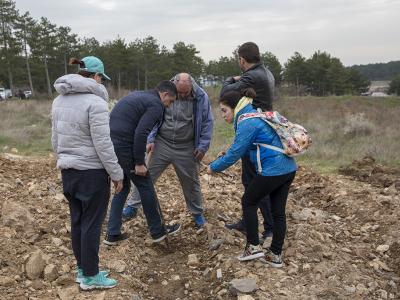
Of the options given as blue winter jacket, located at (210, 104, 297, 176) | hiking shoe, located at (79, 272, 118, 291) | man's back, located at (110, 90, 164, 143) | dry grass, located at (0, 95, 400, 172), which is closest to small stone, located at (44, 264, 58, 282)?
hiking shoe, located at (79, 272, 118, 291)

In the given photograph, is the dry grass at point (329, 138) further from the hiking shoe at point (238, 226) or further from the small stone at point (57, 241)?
the small stone at point (57, 241)

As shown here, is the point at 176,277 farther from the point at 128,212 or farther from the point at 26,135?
the point at 26,135

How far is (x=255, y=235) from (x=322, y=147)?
739cm

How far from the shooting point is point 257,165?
146 inches

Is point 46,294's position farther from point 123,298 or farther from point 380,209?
point 380,209

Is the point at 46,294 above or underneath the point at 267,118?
underneath

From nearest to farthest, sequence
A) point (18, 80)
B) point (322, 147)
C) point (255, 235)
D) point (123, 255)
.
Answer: point (255, 235), point (123, 255), point (322, 147), point (18, 80)

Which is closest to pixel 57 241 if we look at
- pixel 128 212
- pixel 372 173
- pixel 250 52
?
pixel 128 212

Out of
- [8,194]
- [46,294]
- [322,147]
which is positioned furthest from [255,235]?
[322,147]

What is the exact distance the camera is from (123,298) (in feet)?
11.3

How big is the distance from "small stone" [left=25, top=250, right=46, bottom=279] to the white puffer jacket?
98 cm

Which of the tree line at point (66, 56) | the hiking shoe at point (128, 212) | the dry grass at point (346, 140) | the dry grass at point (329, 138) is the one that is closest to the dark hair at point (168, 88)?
the hiking shoe at point (128, 212)

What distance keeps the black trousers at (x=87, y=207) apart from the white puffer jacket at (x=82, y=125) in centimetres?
8

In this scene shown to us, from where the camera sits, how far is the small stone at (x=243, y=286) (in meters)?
3.55
